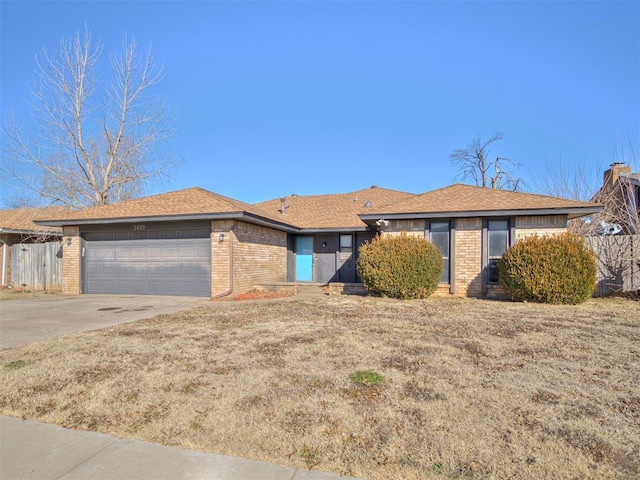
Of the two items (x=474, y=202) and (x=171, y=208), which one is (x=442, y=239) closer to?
(x=474, y=202)

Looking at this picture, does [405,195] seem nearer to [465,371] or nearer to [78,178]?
[465,371]

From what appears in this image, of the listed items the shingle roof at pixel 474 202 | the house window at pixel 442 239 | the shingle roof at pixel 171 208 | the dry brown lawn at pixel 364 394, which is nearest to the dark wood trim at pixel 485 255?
the shingle roof at pixel 474 202

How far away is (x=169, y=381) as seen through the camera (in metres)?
4.11

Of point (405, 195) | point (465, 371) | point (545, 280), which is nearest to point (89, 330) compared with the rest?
point (465, 371)

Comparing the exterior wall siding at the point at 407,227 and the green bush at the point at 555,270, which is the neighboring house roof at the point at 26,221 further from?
the green bush at the point at 555,270

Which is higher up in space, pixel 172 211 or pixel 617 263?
pixel 172 211

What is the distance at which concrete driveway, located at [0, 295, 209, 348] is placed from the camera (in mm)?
6641

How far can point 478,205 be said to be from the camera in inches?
472

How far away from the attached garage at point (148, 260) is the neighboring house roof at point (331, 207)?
15.5 feet

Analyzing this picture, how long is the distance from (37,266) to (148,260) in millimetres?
6071

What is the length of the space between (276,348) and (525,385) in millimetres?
3164

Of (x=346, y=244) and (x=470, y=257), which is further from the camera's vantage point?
(x=346, y=244)

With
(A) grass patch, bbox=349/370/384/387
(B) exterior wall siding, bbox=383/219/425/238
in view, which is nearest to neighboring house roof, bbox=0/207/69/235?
(B) exterior wall siding, bbox=383/219/425/238

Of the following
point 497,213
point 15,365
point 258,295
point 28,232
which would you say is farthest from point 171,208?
point 497,213
